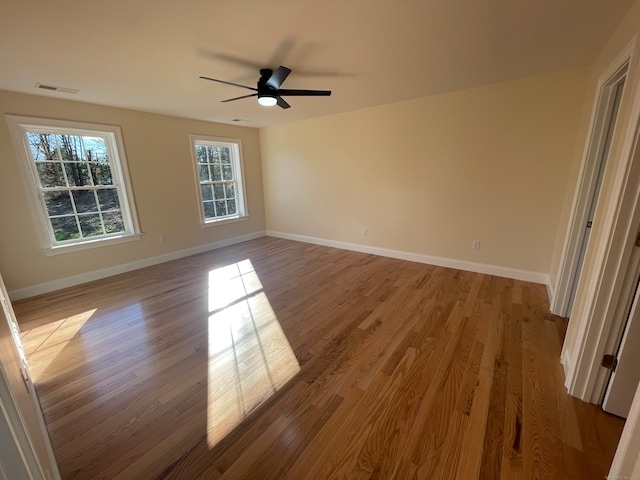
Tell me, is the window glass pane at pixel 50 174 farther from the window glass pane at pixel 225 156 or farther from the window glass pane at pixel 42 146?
the window glass pane at pixel 225 156

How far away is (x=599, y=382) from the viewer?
161cm

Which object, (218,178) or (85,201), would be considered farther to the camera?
(218,178)

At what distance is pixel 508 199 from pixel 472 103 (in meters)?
1.30

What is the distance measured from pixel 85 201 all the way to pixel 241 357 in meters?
3.37

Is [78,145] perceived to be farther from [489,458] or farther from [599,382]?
[599,382]

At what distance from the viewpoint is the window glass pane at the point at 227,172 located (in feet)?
17.5

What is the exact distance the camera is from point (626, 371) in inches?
58.0

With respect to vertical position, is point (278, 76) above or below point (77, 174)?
above

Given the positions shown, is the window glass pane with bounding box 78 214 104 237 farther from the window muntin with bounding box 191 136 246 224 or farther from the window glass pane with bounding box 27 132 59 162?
the window muntin with bounding box 191 136 246 224

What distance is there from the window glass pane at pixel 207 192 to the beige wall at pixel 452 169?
1.67 metres

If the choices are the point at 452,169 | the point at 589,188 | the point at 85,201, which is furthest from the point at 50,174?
the point at 589,188

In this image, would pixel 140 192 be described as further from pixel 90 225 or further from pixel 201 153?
pixel 201 153

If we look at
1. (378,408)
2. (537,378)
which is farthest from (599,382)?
(378,408)

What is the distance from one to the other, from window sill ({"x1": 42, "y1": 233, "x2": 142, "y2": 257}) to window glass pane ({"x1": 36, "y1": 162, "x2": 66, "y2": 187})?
804 millimetres
